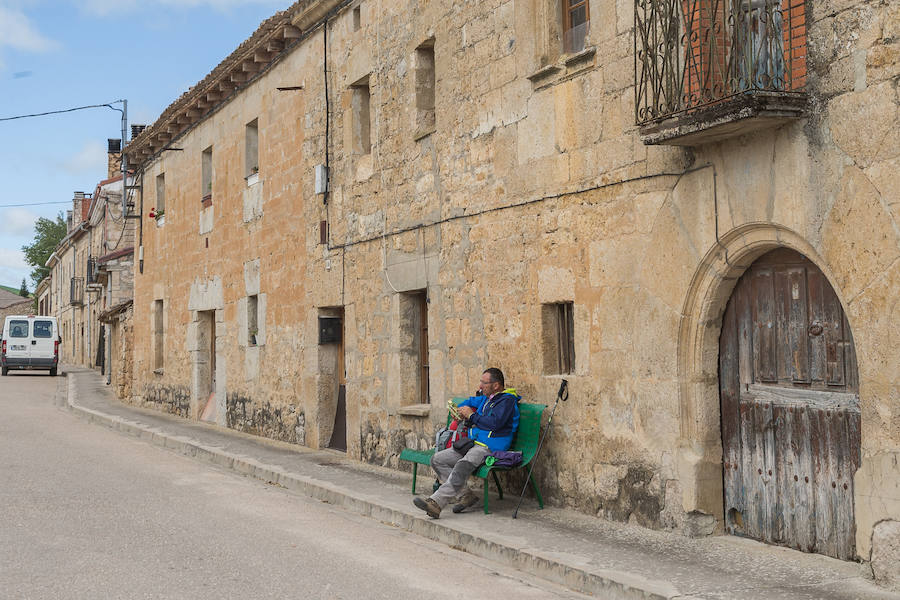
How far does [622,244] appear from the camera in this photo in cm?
770

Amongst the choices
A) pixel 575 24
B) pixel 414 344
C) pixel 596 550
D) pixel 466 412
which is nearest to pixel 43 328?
pixel 414 344

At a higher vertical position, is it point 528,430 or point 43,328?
point 43,328

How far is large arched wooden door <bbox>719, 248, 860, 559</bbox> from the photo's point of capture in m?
6.10

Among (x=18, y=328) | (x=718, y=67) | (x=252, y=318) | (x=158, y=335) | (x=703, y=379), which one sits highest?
(x=718, y=67)

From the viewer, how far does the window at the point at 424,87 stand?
35.9ft

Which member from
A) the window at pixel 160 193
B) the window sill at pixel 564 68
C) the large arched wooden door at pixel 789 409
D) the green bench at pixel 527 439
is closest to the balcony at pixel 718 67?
the window sill at pixel 564 68

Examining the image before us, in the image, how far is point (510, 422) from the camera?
27.5ft

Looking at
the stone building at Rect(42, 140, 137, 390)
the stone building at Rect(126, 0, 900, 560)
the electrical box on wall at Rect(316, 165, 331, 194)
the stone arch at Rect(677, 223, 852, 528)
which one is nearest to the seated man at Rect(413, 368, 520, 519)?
Result: the stone building at Rect(126, 0, 900, 560)

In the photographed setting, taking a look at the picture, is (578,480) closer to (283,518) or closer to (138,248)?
(283,518)

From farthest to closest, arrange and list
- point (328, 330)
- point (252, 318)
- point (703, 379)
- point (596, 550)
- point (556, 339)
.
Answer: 1. point (252, 318)
2. point (328, 330)
3. point (556, 339)
4. point (703, 379)
5. point (596, 550)

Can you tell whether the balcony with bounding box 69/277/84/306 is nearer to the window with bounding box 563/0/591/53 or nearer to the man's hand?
the man's hand

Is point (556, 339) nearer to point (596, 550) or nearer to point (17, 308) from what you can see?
point (596, 550)

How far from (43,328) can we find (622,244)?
32720mm

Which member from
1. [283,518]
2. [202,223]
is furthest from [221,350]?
[283,518]
